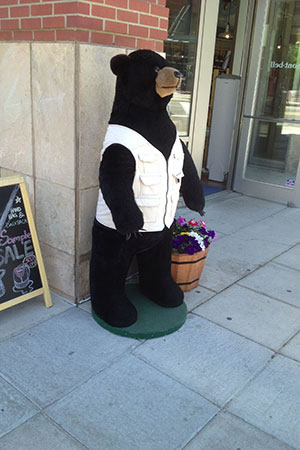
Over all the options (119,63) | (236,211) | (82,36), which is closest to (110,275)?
(119,63)

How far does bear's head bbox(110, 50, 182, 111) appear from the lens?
264 cm

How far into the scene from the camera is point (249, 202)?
6.27 meters

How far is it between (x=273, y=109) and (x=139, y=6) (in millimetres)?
3638

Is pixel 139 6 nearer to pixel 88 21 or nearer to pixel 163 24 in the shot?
pixel 163 24

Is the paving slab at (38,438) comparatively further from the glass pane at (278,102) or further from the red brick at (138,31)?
the glass pane at (278,102)

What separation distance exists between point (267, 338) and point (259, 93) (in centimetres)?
431

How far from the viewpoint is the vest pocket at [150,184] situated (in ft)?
9.04

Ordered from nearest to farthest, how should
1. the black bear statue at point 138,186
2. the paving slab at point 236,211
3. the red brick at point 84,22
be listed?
the black bear statue at point 138,186 → the red brick at point 84,22 → the paving slab at point 236,211

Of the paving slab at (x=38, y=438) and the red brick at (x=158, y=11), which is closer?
the paving slab at (x=38, y=438)

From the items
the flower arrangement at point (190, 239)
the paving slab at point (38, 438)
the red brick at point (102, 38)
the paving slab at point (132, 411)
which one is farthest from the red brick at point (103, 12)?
the paving slab at point (38, 438)

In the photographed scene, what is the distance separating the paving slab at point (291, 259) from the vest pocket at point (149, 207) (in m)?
1.94

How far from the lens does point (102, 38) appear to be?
2924 millimetres

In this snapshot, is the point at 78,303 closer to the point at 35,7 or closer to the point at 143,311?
the point at 143,311

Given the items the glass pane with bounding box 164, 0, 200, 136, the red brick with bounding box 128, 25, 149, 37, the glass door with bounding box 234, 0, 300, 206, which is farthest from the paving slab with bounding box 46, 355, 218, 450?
the glass door with bounding box 234, 0, 300, 206
